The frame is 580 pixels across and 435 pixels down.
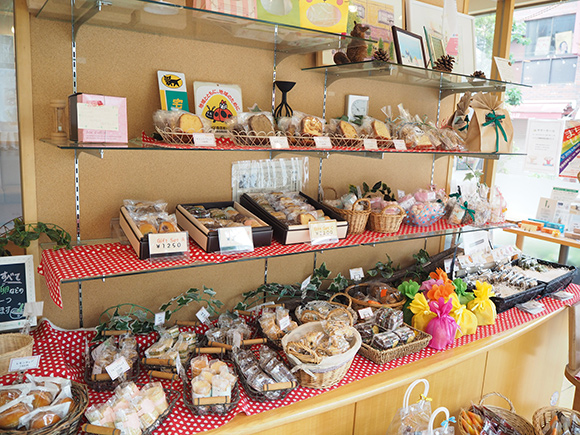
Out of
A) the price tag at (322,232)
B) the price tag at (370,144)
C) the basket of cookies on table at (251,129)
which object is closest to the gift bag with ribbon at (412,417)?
the price tag at (322,232)

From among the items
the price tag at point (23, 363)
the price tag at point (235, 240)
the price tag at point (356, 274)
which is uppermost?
the price tag at point (235, 240)

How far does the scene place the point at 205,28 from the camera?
185 cm

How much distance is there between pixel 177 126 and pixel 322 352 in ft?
3.58

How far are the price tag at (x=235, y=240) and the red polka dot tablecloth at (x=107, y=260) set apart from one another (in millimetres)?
25

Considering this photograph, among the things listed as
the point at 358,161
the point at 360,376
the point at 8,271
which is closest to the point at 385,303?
the point at 360,376

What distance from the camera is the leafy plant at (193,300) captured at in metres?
2.10

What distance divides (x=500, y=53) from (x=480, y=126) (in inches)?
40.3

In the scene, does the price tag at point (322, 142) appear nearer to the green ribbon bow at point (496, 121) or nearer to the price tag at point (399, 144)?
the price tag at point (399, 144)

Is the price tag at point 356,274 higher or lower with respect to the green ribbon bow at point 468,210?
lower

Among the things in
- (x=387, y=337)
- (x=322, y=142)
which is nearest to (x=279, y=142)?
(x=322, y=142)

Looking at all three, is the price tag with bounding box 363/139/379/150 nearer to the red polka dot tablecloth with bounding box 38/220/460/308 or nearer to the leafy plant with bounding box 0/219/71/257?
the red polka dot tablecloth with bounding box 38/220/460/308

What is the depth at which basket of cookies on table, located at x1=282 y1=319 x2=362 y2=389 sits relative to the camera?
1.81m

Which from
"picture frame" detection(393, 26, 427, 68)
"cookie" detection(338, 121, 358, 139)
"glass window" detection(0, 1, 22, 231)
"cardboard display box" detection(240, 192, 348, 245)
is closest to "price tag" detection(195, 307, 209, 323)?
"cardboard display box" detection(240, 192, 348, 245)

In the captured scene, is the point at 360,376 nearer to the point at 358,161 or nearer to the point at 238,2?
the point at 358,161
